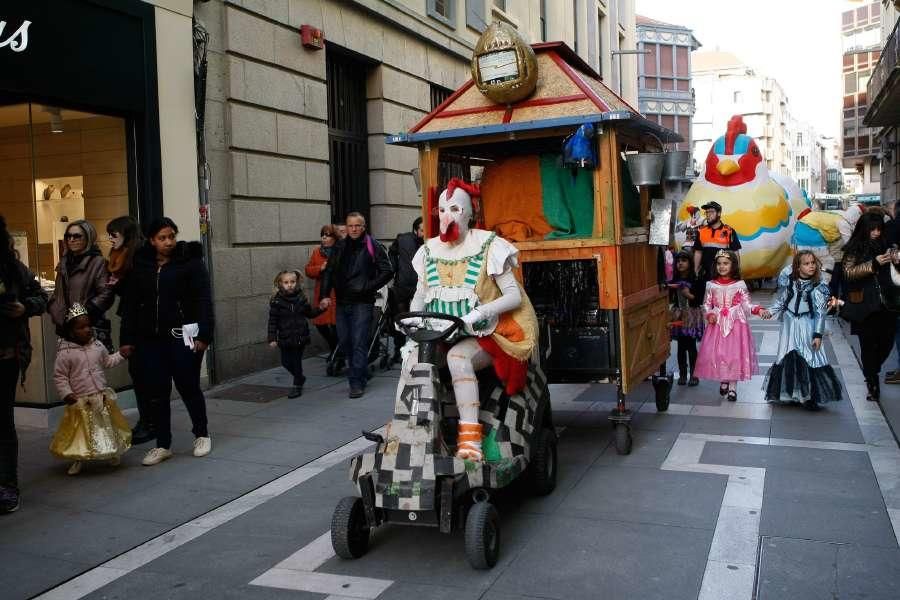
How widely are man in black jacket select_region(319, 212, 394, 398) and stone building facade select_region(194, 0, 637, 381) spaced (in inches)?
60.5

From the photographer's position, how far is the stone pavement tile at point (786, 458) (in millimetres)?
6266

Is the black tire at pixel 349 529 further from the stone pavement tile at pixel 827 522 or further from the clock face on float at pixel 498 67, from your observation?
the clock face on float at pixel 498 67

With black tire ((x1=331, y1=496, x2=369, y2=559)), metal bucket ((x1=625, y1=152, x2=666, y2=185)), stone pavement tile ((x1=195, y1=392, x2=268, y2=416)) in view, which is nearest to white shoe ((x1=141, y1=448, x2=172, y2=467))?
stone pavement tile ((x1=195, y1=392, x2=268, y2=416))

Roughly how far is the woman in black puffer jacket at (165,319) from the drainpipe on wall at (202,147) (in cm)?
261

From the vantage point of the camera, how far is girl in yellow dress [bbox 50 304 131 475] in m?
6.31

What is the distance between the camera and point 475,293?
536 cm

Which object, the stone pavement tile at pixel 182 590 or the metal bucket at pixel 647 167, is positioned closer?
the stone pavement tile at pixel 182 590

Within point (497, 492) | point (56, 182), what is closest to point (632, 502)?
point (497, 492)

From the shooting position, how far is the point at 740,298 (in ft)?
29.4

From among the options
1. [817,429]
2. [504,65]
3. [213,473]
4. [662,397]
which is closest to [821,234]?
[662,397]

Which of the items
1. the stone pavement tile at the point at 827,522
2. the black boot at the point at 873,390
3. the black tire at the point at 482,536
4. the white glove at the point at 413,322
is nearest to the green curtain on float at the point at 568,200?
the white glove at the point at 413,322

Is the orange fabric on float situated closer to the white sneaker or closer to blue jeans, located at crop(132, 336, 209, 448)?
blue jeans, located at crop(132, 336, 209, 448)

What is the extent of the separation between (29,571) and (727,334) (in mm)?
6635

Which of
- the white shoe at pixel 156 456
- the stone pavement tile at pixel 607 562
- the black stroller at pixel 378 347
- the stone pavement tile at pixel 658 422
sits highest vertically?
the black stroller at pixel 378 347
